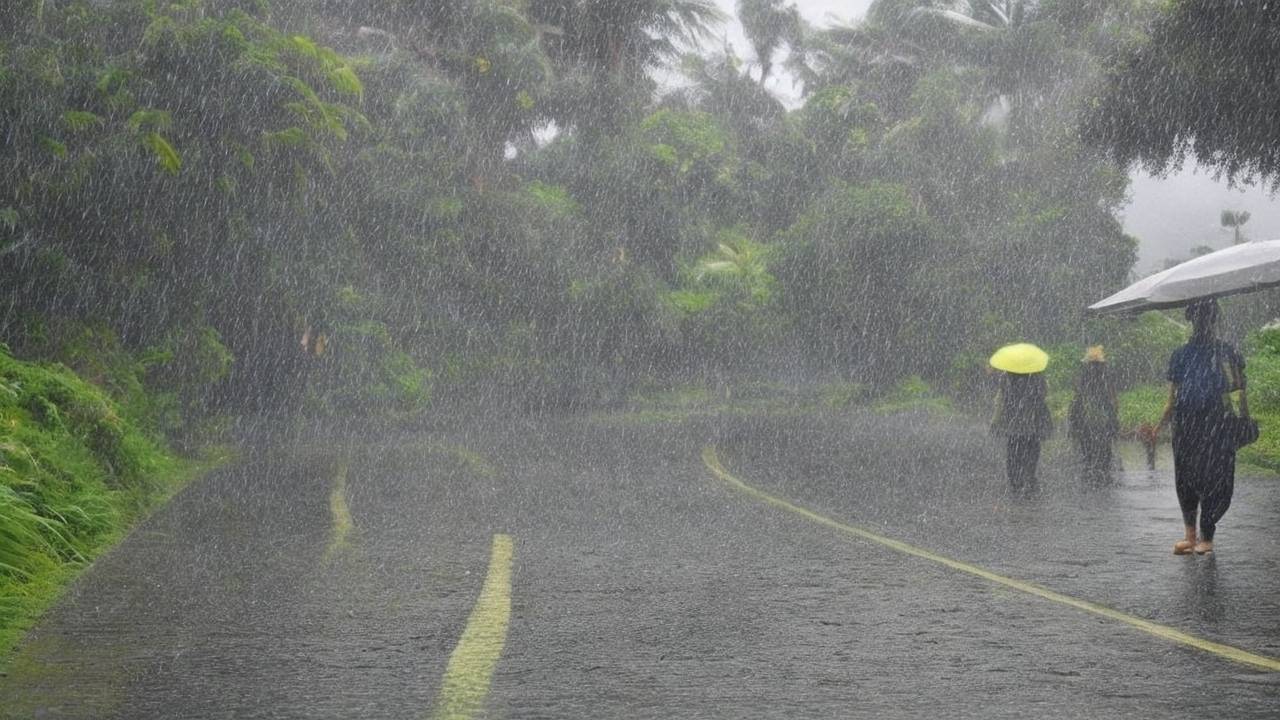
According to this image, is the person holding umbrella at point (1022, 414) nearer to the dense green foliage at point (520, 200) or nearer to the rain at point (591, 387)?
the rain at point (591, 387)

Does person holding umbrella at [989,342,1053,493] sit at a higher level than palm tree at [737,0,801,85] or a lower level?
lower

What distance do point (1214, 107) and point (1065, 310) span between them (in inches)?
825

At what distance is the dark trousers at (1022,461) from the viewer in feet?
46.6

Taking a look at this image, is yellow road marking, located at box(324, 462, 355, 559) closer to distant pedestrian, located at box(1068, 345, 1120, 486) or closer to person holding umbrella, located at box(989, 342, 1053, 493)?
person holding umbrella, located at box(989, 342, 1053, 493)

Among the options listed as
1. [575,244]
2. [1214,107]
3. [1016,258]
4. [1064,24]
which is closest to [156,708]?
[1214,107]

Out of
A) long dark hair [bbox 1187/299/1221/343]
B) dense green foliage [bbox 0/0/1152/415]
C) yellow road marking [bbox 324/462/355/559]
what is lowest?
yellow road marking [bbox 324/462/355/559]

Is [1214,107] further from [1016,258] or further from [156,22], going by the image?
[1016,258]

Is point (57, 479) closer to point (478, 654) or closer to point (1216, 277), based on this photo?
point (478, 654)

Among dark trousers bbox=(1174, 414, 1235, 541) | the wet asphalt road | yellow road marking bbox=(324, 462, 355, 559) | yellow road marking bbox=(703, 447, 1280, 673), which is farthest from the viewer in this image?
yellow road marking bbox=(324, 462, 355, 559)

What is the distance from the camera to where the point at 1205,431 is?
9203 millimetres

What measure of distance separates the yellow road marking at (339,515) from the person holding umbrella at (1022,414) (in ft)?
23.0

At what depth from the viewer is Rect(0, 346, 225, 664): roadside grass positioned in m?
7.91

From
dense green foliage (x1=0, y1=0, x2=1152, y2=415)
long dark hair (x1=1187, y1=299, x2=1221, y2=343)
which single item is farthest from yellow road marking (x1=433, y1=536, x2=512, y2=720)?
dense green foliage (x1=0, y1=0, x2=1152, y2=415)

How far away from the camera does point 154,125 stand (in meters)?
16.6
